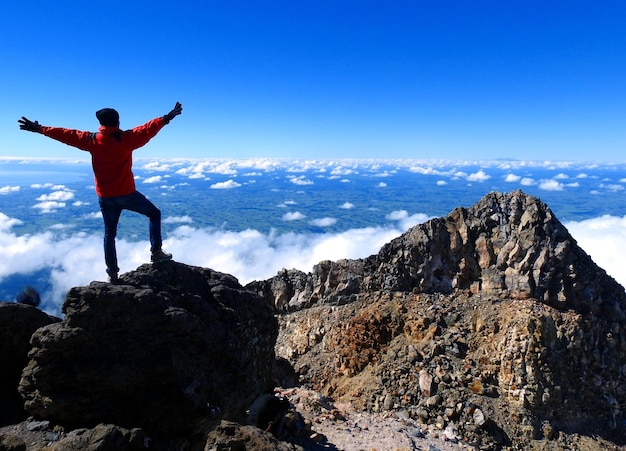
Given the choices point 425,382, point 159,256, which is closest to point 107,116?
point 159,256

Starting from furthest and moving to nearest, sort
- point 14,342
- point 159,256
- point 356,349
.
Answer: point 356,349 < point 159,256 < point 14,342

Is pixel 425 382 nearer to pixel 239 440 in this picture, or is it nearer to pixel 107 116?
pixel 239 440

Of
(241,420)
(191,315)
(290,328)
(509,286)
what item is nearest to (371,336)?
(290,328)

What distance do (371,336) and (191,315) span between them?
18.5 m

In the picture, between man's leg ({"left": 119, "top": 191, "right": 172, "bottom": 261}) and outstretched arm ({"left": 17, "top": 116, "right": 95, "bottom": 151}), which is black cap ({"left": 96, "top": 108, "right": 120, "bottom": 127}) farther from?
→ man's leg ({"left": 119, "top": 191, "right": 172, "bottom": 261})

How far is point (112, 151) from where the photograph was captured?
8203 millimetres

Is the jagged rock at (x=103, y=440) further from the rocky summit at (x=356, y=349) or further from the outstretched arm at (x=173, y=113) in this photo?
the outstretched arm at (x=173, y=113)

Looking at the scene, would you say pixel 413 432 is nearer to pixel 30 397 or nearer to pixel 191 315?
pixel 191 315

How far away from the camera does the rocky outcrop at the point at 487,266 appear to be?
2464 cm

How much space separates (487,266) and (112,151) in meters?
25.7

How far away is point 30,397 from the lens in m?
7.88

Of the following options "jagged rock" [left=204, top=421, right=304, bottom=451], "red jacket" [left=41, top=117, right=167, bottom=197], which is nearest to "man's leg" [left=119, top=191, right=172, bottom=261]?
"red jacket" [left=41, top=117, right=167, bottom=197]

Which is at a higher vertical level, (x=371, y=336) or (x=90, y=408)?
(x=90, y=408)

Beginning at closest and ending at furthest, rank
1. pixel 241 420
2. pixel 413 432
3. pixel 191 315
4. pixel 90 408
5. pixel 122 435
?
pixel 122 435
pixel 90 408
pixel 191 315
pixel 241 420
pixel 413 432
